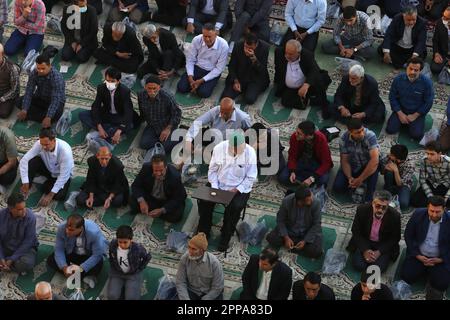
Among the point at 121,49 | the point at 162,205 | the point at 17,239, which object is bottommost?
the point at 17,239

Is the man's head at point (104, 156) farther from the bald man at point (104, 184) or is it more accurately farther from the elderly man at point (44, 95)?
the elderly man at point (44, 95)

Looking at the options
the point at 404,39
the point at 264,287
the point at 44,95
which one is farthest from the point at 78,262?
the point at 404,39

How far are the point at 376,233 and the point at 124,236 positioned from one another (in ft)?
9.03

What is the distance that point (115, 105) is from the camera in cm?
1633

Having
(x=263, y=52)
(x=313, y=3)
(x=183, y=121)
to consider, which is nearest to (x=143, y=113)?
(x=183, y=121)

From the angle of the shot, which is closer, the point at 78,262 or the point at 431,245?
the point at 431,245

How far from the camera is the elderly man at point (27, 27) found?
1738 centimetres

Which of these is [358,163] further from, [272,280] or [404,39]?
[404,39]

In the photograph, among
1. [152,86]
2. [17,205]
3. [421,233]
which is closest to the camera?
[17,205]

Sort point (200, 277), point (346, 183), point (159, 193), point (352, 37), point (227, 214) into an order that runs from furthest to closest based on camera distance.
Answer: point (352, 37)
point (346, 183)
point (159, 193)
point (227, 214)
point (200, 277)

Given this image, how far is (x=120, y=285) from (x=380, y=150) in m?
3.86

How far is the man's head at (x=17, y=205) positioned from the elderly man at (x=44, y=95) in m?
2.06

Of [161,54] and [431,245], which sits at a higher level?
[161,54]

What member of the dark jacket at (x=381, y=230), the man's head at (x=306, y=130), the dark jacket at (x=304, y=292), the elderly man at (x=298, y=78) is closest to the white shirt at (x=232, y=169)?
the man's head at (x=306, y=130)
